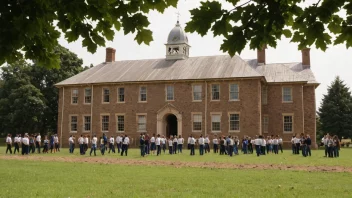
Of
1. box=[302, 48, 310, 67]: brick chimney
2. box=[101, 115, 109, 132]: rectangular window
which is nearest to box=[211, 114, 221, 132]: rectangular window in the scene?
box=[101, 115, 109, 132]: rectangular window

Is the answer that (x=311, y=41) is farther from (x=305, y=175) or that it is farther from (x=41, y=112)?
(x=41, y=112)

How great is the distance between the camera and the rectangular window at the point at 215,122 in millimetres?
39281

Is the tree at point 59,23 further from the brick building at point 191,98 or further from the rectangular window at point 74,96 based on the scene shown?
the rectangular window at point 74,96

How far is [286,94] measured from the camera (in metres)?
40.8

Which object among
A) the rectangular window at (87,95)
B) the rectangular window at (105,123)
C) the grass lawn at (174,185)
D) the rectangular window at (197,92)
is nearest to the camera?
the grass lawn at (174,185)

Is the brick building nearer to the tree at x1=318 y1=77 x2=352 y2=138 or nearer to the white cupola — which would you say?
the white cupola

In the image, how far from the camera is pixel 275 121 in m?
40.8

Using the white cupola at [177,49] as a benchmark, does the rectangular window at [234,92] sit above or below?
below

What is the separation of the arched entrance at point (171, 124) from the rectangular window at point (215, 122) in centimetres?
486

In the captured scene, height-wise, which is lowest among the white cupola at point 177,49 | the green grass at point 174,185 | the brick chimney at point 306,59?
the green grass at point 174,185

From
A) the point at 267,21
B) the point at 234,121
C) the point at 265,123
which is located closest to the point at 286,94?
the point at 265,123

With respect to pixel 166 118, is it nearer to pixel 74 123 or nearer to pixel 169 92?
pixel 169 92

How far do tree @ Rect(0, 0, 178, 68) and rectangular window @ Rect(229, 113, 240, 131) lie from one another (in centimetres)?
3345

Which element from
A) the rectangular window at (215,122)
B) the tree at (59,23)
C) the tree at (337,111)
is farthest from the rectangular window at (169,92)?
the tree at (59,23)
